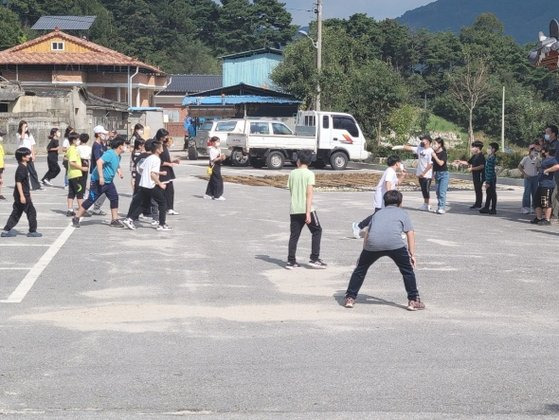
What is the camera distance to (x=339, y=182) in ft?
92.3

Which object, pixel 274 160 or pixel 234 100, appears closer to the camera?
pixel 274 160

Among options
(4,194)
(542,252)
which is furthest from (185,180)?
(542,252)

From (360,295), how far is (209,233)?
5771mm

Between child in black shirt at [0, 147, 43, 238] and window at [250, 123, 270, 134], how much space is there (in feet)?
65.8

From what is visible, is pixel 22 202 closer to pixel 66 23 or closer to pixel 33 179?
pixel 33 179

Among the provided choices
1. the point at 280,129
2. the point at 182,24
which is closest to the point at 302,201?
the point at 280,129

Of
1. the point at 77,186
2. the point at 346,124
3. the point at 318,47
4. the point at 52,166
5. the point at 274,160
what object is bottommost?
the point at 77,186

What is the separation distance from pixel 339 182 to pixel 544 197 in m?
10.3

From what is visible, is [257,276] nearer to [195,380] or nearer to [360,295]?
[360,295]

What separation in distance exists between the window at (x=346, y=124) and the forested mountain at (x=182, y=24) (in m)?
57.3

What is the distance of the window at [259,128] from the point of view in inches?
1375

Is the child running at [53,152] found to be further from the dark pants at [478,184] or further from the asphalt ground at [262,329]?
the dark pants at [478,184]

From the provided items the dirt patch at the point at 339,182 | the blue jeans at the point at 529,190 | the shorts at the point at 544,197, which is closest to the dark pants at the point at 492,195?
the blue jeans at the point at 529,190

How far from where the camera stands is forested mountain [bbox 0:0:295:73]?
94.6m
